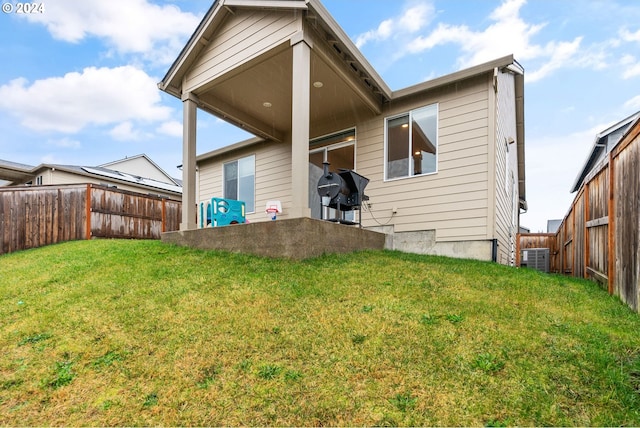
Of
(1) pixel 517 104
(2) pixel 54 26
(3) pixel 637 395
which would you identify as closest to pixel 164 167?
(2) pixel 54 26

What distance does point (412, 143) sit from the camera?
707 centimetres

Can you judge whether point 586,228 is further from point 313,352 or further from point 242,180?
point 242,180

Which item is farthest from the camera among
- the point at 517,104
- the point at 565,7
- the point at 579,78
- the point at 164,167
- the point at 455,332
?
the point at 164,167

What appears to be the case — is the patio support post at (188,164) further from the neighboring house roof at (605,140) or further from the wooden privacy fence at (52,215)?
the neighboring house roof at (605,140)

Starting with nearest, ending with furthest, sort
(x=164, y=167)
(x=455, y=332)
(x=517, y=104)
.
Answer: (x=455, y=332), (x=517, y=104), (x=164, y=167)

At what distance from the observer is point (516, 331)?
2770mm

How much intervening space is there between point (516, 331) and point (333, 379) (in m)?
1.58

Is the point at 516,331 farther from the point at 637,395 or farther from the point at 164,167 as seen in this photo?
the point at 164,167

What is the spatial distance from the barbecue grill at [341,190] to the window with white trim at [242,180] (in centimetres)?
395

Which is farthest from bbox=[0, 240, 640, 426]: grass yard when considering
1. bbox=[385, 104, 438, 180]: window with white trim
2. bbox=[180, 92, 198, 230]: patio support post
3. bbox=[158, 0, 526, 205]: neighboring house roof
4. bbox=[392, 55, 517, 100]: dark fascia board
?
bbox=[392, 55, 517, 100]: dark fascia board

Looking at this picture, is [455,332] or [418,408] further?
[455,332]

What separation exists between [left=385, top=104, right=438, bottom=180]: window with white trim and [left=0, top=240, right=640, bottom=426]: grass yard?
10.4 ft

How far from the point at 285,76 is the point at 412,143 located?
2.85m

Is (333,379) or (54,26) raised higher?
(54,26)
